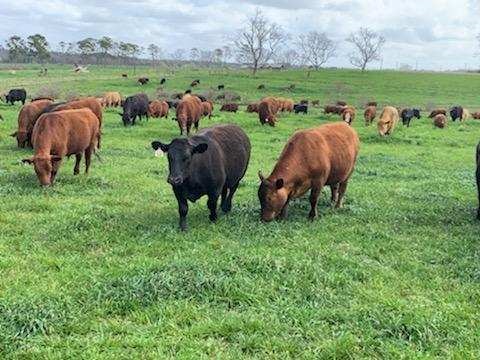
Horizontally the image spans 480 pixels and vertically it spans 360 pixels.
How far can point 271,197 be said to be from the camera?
9.80 m

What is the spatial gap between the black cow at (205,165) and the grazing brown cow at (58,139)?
3.94m

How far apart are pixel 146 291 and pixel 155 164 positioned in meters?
10.9

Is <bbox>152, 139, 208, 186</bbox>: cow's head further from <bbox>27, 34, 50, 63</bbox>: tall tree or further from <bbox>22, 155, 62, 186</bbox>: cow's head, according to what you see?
<bbox>27, 34, 50, 63</bbox>: tall tree

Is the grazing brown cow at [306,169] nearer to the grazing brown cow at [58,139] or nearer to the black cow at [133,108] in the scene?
the grazing brown cow at [58,139]

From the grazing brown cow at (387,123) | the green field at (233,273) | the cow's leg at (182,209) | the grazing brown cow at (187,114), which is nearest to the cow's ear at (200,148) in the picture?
the cow's leg at (182,209)

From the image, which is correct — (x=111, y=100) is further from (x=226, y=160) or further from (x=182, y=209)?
(x=182, y=209)

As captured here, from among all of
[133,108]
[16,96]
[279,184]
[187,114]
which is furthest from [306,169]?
[16,96]

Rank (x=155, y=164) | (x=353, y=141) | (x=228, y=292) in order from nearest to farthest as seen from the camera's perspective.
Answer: (x=228, y=292)
(x=353, y=141)
(x=155, y=164)

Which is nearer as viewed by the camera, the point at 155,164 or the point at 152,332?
the point at 152,332

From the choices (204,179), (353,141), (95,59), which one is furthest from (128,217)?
(95,59)

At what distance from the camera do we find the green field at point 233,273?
5.38 m

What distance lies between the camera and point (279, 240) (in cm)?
880

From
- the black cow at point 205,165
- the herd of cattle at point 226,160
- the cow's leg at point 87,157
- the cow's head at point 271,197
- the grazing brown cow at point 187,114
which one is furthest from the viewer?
the grazing brown cow at point 187,114

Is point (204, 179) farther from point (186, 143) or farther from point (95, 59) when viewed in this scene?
point (95, 59)
